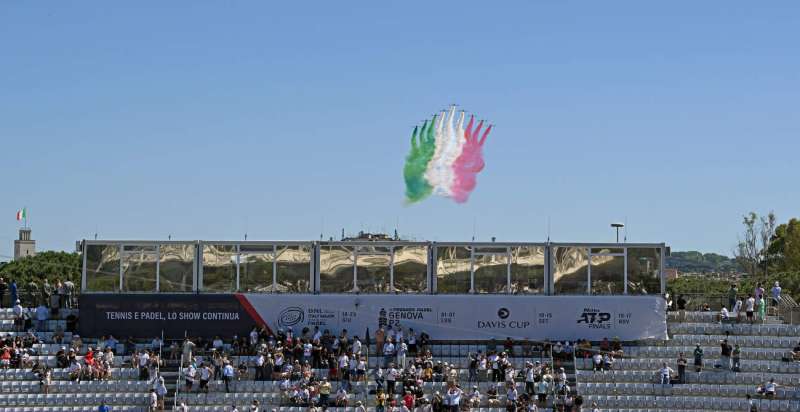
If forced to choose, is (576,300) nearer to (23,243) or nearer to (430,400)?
(430,400)

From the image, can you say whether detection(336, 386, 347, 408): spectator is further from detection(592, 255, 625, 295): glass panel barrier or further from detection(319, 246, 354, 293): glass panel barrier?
detection(592, 255, 625, 295): glass panel barrier

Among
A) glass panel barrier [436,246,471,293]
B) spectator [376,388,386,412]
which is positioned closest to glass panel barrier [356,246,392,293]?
glass panel barrier [436,246,471,293]

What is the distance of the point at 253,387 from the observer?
4278 cm

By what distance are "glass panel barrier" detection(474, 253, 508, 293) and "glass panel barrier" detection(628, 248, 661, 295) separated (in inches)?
185

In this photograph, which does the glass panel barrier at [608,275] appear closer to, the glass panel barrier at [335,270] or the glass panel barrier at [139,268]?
the glass panel barrier at [335,270]

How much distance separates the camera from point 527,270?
152 feet

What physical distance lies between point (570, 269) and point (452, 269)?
446 centimetres

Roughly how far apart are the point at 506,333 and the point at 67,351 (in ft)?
53.4

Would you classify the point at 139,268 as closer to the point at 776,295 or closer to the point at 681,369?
the point at 681,369

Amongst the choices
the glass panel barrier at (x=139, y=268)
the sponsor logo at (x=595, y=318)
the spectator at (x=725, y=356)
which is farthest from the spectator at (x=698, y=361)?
the glass panel barrier at (x=139, y=268)

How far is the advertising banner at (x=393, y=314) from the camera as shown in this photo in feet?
151

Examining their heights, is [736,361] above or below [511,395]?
above

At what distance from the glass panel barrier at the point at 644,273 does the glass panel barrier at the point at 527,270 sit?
3343 mm

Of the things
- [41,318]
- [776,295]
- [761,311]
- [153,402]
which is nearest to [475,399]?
[153,402]
